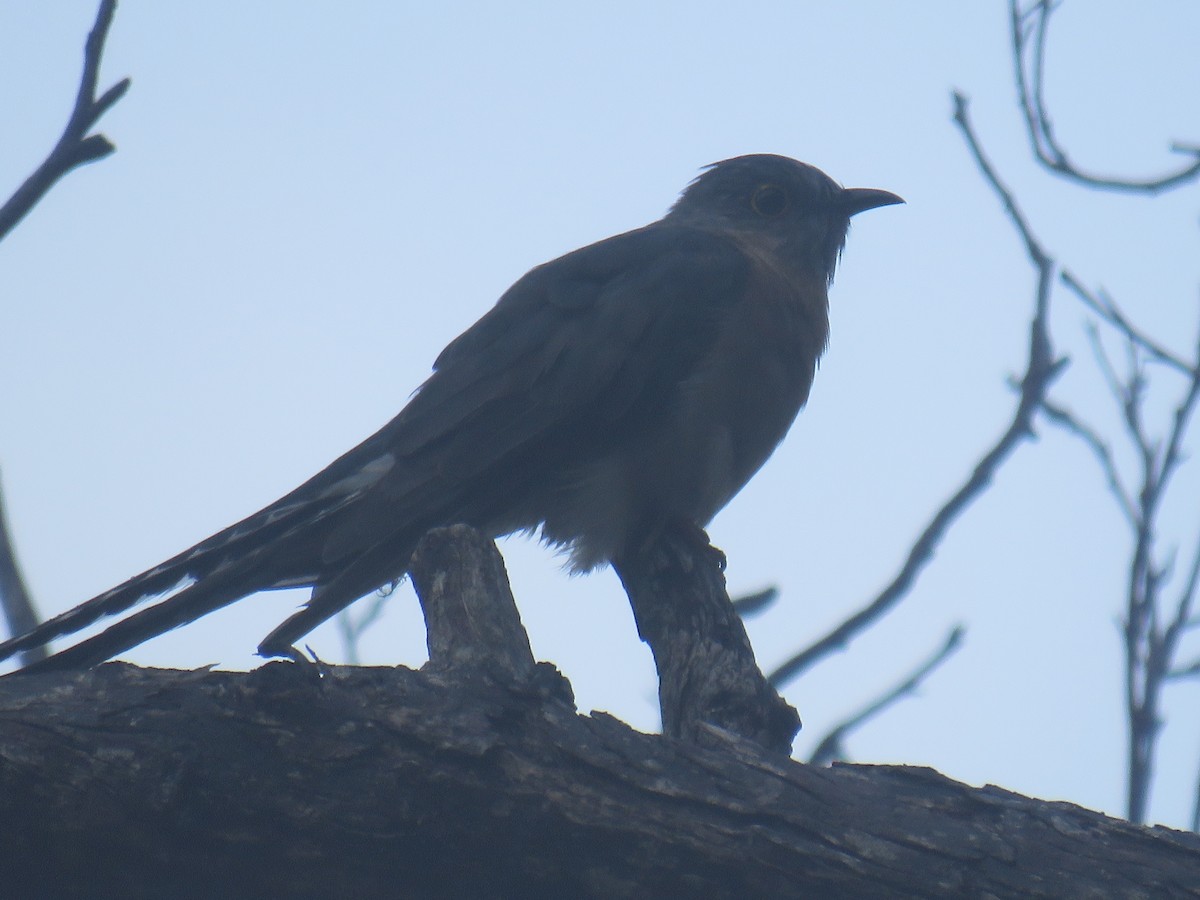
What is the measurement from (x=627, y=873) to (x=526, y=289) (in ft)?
12.2

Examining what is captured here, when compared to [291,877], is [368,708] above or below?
above

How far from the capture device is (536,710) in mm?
2795

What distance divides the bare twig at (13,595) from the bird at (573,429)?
2.20ft

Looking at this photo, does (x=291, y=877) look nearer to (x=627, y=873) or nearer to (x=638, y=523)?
(x=627, y=873)

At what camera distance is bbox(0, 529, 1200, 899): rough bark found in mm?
2412

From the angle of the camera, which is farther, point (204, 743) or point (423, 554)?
point (423, 554)

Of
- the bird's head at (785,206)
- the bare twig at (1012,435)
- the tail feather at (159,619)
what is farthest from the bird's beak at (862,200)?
the tail feather at (159,619)

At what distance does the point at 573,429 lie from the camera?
5.21 meters

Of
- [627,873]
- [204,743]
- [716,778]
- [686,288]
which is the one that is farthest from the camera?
[686,288]

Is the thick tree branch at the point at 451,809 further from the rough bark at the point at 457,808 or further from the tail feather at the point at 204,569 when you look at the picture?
the tail feather at the point at 204,569

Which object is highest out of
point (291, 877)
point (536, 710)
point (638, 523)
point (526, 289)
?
point (526, 289)

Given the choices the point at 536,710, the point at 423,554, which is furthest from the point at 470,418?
the point at 536,710

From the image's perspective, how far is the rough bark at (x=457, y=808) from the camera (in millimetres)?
2412

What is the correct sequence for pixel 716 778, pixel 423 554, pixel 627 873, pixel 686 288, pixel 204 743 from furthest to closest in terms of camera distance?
pixel 686 288 < pixel 423 554 < pixel 716 778 < pixel 627 873 < pixel 204 743
